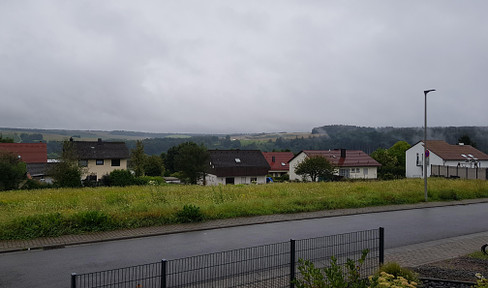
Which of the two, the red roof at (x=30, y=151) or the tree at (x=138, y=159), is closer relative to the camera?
the tree at (x=138, y=159)

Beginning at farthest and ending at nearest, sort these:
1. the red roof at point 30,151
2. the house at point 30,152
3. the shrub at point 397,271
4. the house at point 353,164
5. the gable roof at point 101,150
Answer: the red roof at point 30,151 → the house at point 30,152 → the house at point 353,164 → the gable roof at point 101,150 → the shrub at point 397,271

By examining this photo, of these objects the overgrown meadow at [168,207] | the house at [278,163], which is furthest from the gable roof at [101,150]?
the overgrown meadow at [168,207]

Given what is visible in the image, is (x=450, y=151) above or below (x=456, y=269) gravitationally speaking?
above

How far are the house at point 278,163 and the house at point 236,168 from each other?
19.1 metres

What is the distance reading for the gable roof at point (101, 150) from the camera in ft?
178

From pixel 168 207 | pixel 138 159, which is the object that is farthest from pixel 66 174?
pixel 138 159

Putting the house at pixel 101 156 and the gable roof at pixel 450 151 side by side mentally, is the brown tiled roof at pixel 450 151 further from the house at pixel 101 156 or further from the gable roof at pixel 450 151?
the house at pixel 101 156

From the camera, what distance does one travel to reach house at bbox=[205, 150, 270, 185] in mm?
55250

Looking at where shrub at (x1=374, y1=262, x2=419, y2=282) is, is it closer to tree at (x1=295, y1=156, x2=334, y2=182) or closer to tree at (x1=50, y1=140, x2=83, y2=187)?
tree at (x1=50, y1=140, x2=83, y2=187)

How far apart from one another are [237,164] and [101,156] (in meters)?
19.4

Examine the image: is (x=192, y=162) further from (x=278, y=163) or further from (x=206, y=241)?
Answer: (x=278, y=163)

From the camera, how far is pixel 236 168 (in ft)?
184

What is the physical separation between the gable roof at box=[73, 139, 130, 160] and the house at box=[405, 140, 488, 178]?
41.8 m

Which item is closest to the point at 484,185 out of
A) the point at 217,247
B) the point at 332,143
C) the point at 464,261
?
the point at 464,261
